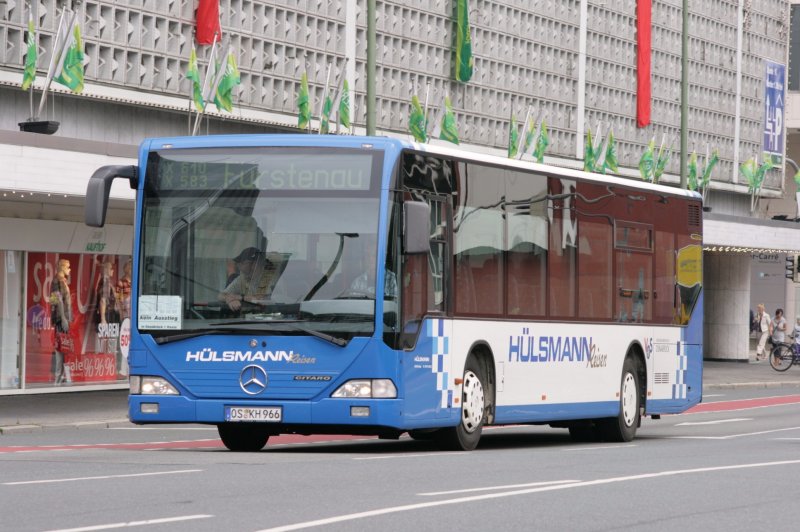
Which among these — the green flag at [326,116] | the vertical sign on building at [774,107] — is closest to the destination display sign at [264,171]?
the green flag at [326,116]

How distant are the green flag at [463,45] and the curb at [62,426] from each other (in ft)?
62.9

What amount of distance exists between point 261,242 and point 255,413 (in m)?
1.54

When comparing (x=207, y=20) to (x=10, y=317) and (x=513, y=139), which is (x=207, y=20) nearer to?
(x=10, y=317)

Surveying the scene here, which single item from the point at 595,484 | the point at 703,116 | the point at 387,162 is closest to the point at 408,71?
the point at 703,116

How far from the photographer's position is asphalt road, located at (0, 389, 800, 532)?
33.5ft

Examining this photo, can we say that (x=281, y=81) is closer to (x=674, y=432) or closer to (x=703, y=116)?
(x=674, y=432)

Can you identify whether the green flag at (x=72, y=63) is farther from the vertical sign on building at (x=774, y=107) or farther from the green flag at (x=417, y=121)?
the vertical sign on building at (x=774, y=107)

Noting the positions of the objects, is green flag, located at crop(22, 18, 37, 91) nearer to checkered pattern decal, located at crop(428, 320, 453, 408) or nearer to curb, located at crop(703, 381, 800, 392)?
checkered pattern decal, located at crop(428, 320, 453, 408)

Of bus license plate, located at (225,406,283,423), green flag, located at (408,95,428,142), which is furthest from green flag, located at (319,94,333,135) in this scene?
bus license plate, located at (225,406,283,423)

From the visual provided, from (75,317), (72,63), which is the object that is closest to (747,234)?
(75,317)

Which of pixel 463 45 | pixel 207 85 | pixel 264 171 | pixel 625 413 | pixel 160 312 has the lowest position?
pixel 625 413

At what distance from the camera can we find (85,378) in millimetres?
30797

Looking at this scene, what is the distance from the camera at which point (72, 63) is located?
93.0ft

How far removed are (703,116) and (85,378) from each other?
94.4 feet
